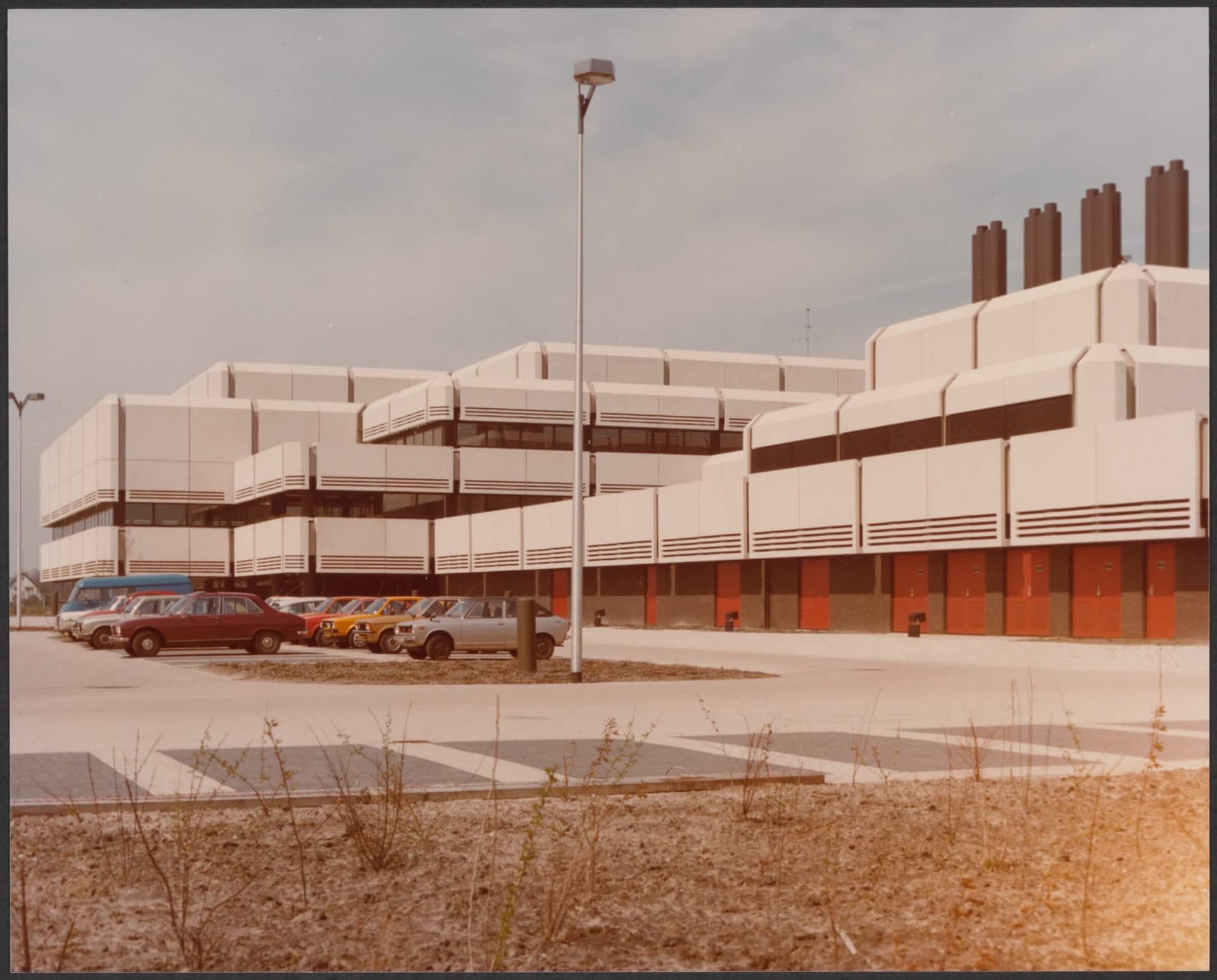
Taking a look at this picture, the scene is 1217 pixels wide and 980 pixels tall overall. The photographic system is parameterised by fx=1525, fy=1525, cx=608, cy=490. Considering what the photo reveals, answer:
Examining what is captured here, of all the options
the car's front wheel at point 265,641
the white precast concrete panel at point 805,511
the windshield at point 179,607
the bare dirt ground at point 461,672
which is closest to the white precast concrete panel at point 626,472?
the white precast concrete panel at point 805,511

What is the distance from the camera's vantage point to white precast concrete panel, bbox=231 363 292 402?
97.6 meters

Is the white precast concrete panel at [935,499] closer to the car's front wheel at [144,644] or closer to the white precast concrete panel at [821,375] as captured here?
the car's front wheel at [144,644]

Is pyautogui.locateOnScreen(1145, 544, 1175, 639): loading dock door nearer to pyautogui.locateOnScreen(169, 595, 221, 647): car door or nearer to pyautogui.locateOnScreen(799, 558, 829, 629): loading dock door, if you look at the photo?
pyautogui.locateOnScreen(799, 558, 829, 629): loading dock door

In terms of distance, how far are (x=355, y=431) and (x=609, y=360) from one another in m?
16.1

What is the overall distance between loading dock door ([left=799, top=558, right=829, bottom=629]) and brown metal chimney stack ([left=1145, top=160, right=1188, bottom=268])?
1690 cm

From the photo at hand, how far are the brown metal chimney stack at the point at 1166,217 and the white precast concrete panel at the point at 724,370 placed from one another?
40.2m

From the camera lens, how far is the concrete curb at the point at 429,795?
10.2 metres

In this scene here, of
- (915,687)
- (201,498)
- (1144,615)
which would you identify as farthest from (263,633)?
A: (201,498)

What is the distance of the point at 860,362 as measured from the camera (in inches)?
4033

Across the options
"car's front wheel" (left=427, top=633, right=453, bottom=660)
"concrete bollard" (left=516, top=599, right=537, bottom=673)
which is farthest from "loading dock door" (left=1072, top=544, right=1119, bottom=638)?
"concrete bollard" (left=516, top=599, right=537, bottom=673)

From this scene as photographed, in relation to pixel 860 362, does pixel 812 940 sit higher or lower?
lower

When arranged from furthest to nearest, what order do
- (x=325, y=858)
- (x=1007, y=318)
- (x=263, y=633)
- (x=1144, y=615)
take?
1. (x=1007, y=318)
2. (x=1144, y=615)
3. (x=263, y=633)
4. (x=325, y=858)

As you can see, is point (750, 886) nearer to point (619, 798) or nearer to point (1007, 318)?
point (619, 798)

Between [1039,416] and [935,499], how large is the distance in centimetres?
423
